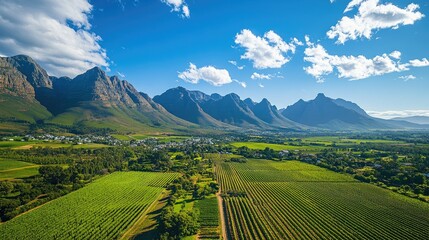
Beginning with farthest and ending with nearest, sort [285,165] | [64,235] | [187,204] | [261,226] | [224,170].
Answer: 1. [285,165]
2. [224,170]
3. [187,204]
4. [261,226]
5. [64,235]

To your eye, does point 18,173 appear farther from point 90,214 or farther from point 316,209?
point 316,209

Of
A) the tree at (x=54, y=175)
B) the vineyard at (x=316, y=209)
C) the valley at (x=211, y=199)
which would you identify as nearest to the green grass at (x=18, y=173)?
the valley at (x=211, y=199)

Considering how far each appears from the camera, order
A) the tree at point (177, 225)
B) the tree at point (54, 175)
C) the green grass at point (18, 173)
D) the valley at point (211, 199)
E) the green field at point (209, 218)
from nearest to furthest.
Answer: the tree at point (177, 225)
the green field at point (209, 218)
the valley at point (211, 199)
the tree at point (54, 175)
the green grass at point (18, 173)

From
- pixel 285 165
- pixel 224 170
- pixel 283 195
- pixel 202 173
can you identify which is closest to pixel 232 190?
pixel 283 195

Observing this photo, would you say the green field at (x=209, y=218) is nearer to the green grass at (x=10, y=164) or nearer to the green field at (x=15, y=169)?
the green field at (x=15, y=169)

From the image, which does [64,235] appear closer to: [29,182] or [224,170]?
[29,182]

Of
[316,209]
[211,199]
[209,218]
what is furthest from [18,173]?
[316,209]

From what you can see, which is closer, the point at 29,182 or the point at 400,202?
the point at 400,202
